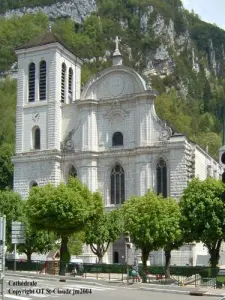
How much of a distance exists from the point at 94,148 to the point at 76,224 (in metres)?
17.8

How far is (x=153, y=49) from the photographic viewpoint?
6324 inches

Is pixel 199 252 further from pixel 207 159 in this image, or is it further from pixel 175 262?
pixel 207 159

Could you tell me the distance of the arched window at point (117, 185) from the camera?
195 feet

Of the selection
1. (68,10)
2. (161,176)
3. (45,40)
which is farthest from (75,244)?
(68,10)

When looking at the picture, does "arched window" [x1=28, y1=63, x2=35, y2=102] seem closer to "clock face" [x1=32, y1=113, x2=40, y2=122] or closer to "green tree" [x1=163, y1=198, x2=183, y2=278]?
"clock face" [x1=32, y1=113, x2=40, y2=122]

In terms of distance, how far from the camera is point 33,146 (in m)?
62.7

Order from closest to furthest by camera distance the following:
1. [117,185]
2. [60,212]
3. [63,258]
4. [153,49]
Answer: [63,258] → [60,212] → [117,185] → [153,49]

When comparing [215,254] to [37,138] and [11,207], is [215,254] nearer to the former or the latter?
[11,207]

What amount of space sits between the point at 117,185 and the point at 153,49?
106 meters

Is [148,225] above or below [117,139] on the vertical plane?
below

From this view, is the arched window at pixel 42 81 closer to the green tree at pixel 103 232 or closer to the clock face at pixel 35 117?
the clock face at pixel 35 117

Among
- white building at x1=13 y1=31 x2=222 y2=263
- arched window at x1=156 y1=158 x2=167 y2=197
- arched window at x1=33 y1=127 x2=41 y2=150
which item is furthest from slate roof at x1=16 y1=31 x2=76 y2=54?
arched window at x1=156 y1=158 x2=167 y2=197

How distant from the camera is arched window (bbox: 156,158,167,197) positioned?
189 feet

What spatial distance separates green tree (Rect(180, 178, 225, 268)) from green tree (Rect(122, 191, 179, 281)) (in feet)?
4.12
